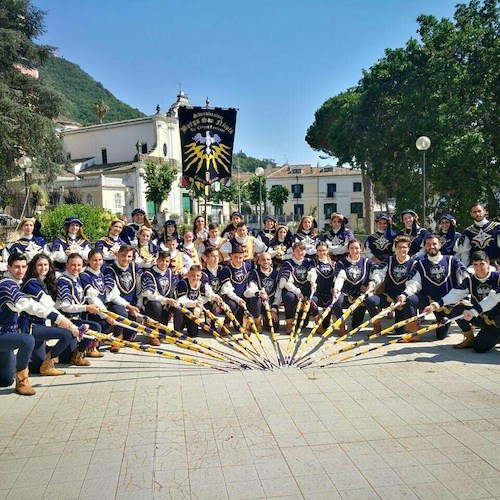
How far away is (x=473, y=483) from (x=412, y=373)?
2.38 metres

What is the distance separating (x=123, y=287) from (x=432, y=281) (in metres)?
4.41

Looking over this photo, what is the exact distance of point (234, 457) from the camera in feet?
12.7

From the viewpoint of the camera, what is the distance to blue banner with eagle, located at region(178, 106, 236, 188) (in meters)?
10.5

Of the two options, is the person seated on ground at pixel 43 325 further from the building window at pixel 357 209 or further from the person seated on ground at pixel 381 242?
the building window at pixel 357 209

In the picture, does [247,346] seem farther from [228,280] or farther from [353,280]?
[353,280]

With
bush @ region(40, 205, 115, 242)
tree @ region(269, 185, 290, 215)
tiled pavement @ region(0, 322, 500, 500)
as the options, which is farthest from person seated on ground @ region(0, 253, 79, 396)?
tree @ region(269, 185, 290, 215)

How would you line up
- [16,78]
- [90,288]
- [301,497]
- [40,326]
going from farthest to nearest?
[16,78] < [90,288] < [40,326] < [301,497]

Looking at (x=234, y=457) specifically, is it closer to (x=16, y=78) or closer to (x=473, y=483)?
(x=473, y=483)

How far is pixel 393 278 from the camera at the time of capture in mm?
7711

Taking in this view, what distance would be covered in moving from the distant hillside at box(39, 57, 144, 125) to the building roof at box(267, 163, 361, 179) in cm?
3021

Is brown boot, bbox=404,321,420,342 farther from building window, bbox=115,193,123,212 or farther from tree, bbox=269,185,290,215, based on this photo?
tree, bbox=269,185,290,215

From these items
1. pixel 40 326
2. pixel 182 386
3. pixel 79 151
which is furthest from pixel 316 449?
pixel 79 151

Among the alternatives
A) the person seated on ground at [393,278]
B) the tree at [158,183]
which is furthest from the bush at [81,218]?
the tree at [158,183]

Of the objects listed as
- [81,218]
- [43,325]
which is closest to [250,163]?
[81,218]
